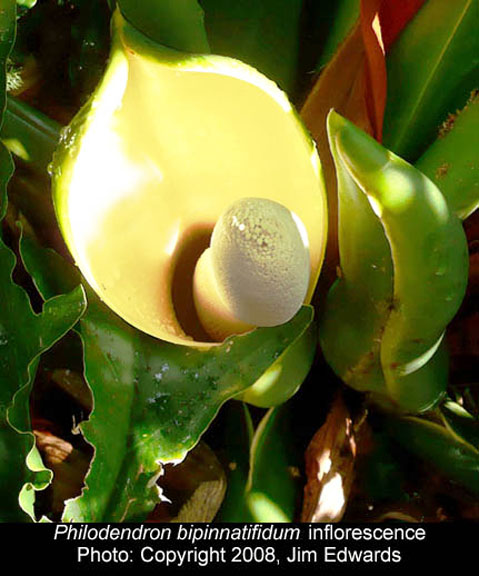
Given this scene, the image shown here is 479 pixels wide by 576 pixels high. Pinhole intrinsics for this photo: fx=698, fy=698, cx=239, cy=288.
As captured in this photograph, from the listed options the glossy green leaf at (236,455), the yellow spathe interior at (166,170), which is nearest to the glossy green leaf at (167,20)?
the yellow spathe interior at (166,170)

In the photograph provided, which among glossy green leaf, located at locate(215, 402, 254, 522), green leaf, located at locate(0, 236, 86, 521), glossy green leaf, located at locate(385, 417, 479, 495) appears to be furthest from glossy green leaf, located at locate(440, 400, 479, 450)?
green leaf, located at locate(0, 236, 86, 521)

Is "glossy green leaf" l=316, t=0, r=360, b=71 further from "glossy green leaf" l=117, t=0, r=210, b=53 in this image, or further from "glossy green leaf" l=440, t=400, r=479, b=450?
"glossy green leaf" l=440, t=400, r=479, b=450

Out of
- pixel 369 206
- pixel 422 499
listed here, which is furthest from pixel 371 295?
pixel 422 499

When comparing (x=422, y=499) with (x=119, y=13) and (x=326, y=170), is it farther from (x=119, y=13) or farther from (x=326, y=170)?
(x=119, y=13)

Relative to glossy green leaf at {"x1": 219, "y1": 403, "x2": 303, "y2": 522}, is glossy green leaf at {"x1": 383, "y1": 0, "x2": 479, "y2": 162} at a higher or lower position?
higher

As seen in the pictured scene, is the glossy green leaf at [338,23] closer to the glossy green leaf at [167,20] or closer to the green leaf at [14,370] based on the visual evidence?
the glossy green leaf at [167,20]
